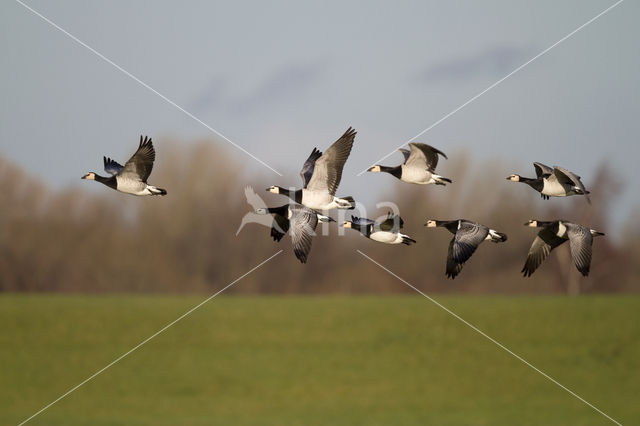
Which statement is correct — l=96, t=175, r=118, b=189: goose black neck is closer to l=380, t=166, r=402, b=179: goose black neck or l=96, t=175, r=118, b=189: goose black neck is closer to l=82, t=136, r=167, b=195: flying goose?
l=82, t=136, r=167, b=195: flying goose

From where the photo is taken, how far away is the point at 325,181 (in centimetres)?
728

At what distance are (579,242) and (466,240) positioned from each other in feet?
2.73

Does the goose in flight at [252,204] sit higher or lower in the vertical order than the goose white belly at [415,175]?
lower

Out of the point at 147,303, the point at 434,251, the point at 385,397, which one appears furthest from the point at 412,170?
the point at 147,303

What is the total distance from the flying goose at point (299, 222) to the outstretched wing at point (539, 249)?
68.6 inches

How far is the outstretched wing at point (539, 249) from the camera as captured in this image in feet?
24.0

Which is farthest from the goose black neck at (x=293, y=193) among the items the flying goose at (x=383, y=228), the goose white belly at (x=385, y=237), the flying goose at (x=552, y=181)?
the flying goose at (x=552, y=181)

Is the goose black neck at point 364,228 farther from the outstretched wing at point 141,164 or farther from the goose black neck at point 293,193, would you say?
the outstretched wing at point 141,164

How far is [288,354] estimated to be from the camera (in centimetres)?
7325

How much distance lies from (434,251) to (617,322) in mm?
52970

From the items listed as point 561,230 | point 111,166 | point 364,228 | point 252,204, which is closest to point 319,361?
point 111,166

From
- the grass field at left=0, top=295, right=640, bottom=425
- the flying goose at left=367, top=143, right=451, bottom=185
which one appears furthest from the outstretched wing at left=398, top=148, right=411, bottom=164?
the grass field at left=0, top=295, right=640, bottom=425

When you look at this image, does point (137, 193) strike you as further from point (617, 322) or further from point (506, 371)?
point (617, 322)

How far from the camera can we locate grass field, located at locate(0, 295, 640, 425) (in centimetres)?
6281
